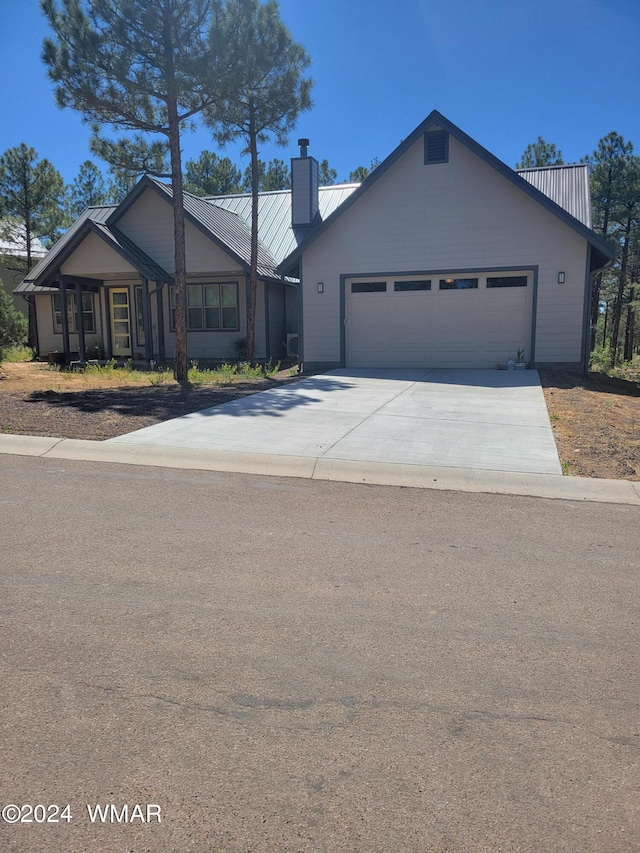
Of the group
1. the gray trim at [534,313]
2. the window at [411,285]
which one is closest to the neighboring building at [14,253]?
the window at [411,285]

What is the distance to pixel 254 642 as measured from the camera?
360 centimetres

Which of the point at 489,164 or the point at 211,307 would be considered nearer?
the point at 489,164

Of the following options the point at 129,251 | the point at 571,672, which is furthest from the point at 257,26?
the point at 571,672

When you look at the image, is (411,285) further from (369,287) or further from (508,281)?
(508,281)

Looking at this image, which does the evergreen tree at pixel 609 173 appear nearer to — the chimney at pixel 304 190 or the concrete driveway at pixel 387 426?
the chimney at pixel 304 190

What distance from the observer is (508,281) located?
17.5 metres

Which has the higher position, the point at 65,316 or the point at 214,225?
the point at 214,225

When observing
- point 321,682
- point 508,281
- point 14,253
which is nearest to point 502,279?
point 508,281

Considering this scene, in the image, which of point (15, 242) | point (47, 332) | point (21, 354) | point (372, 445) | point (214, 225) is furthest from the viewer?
point (15, 242)

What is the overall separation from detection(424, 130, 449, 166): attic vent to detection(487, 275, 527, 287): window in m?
3.44

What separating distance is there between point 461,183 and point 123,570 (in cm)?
1570

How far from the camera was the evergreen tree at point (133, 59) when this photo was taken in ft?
48.2

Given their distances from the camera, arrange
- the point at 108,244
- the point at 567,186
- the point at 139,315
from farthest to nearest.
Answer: the point at 139,315 < the point at 108,244 < the point at 567,186

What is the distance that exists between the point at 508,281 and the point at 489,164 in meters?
3.05
